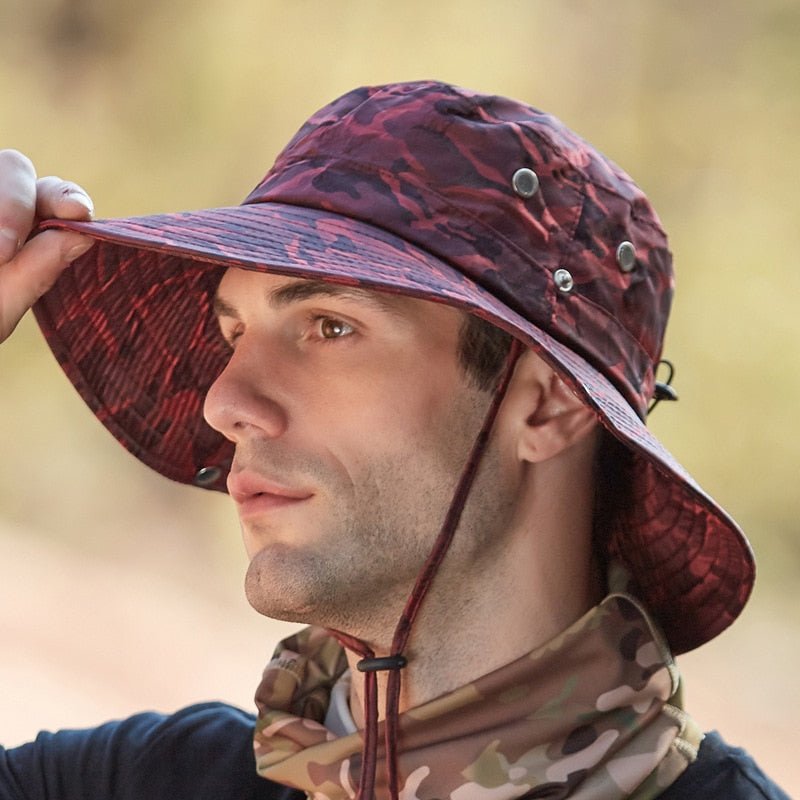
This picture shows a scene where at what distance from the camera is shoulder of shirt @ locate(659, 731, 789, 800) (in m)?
1.25

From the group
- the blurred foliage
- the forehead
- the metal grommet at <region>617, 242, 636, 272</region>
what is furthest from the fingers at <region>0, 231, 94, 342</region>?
the blurred foliage

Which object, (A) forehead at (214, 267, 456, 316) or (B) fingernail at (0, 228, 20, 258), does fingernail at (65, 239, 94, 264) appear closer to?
(B) fingernail at (0, 228, 20, 258)

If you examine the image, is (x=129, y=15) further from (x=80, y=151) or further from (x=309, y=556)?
(x=309, y=556)

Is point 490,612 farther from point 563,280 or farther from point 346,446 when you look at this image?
point 563,280

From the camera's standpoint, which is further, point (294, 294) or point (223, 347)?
point (223, 347)

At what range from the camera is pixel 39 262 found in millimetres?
1231

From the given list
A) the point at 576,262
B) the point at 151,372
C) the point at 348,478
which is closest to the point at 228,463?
the point at 151,372

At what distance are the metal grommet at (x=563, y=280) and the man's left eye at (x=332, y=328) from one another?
21cm

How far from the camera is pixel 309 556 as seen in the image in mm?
1255

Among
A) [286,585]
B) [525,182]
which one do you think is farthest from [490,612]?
[525,182]

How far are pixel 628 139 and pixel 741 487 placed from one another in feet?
3.45

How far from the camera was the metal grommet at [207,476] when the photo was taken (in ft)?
5.32

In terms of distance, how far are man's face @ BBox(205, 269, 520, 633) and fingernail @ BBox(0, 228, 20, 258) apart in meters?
0.24

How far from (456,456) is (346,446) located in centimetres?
11
